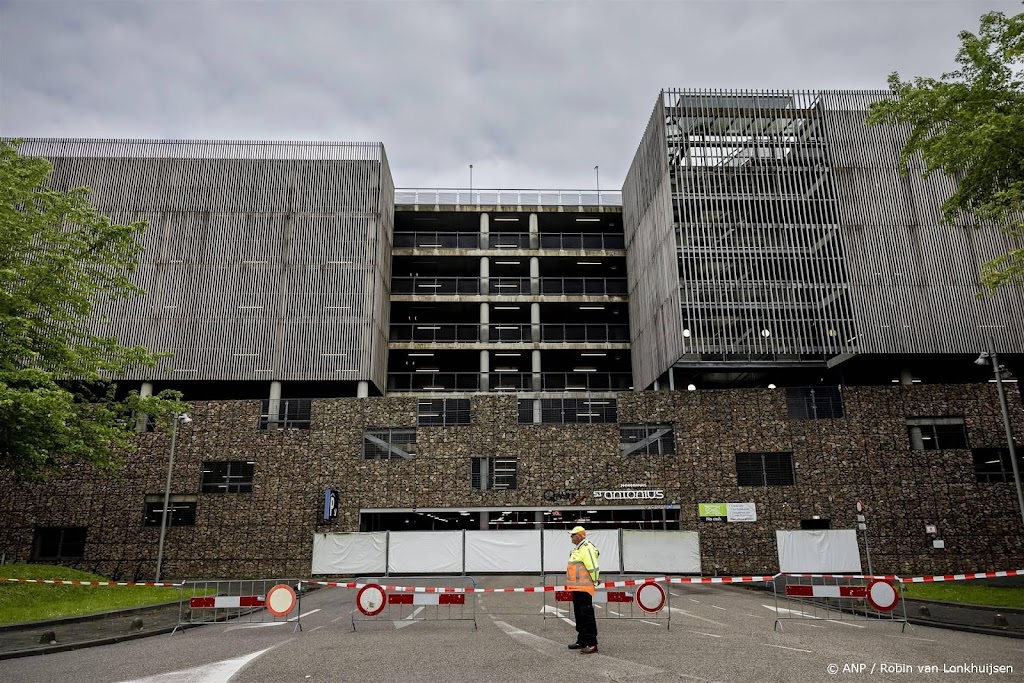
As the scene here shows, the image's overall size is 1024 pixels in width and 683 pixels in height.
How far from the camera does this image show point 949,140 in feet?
57.9

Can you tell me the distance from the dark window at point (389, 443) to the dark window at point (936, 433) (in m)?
23.1

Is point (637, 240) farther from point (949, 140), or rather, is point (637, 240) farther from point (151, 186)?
point (151, 186)

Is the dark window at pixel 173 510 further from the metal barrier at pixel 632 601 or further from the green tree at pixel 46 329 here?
the metal barrier at pixel 632 601

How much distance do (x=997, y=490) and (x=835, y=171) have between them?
16.3m

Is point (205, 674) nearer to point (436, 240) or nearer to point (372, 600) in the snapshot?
point (372, 600)

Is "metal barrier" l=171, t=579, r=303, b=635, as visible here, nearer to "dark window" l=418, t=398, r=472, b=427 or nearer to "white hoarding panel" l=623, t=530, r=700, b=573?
"white hoarding panel" l=623, t=530, r=700, b=573

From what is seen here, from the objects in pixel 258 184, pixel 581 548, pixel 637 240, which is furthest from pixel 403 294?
pixel 581 548

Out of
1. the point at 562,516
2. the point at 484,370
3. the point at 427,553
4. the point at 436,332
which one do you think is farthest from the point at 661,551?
the point at 436,332

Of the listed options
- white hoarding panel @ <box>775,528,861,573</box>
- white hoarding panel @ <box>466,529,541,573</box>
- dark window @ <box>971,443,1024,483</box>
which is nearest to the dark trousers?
white hoarding panel @ <box>466,529,541,573</box>

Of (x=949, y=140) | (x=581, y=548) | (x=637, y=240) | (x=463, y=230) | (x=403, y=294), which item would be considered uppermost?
(x=463, y=230)

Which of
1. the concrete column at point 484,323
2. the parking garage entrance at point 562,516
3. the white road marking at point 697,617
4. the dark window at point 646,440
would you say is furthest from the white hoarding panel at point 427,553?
Result: the concrete column at point 484,323

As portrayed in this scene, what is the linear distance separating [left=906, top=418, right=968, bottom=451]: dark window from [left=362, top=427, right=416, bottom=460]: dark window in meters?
→ 23.1

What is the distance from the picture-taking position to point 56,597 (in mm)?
18078

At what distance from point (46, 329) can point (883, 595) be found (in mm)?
22636
